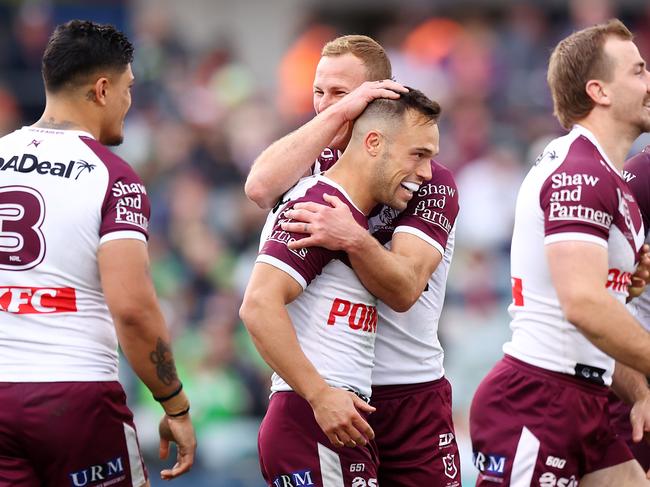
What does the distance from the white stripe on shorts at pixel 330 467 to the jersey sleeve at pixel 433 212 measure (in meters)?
1.08

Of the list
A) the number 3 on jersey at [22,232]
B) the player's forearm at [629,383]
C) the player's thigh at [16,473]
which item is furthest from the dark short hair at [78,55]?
the player's forearm at [629,383]

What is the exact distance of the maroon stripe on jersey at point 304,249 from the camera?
5.42m

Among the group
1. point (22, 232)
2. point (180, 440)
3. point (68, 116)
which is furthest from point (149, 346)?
point (68, 116)

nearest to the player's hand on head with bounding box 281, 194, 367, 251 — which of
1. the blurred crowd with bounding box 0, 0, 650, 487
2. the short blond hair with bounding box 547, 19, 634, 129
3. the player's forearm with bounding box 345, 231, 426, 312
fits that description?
the player's forearm with bounding box 345, 231, 426, 312

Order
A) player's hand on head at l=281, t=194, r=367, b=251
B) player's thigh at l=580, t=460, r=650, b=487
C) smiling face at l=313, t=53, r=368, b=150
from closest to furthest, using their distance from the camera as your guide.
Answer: player's hand on head at l=281, t=194, r=367, b=251
player's thigh at l=580, t=460, r=650, b=487
smiling face at l=313, t=53, r=368, b=150

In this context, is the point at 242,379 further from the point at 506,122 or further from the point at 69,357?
the point at 69,357

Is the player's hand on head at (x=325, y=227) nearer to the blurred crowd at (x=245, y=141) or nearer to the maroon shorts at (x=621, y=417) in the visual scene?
the maroon shorts at (x=621, y=417)

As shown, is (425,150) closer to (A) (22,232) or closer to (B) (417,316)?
(B) (417,316)

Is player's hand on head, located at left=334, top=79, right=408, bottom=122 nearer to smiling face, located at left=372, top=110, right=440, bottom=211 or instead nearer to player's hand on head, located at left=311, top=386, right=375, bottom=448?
smiling face, located at left=372, top=110, right=440, bottom=211

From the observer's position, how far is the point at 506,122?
15094 mm

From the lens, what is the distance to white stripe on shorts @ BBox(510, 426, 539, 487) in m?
5.72

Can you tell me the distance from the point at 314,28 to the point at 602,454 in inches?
516

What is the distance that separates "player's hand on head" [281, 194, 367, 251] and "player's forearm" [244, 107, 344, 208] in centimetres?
36

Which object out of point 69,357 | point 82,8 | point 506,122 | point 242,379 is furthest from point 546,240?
point 82,8
